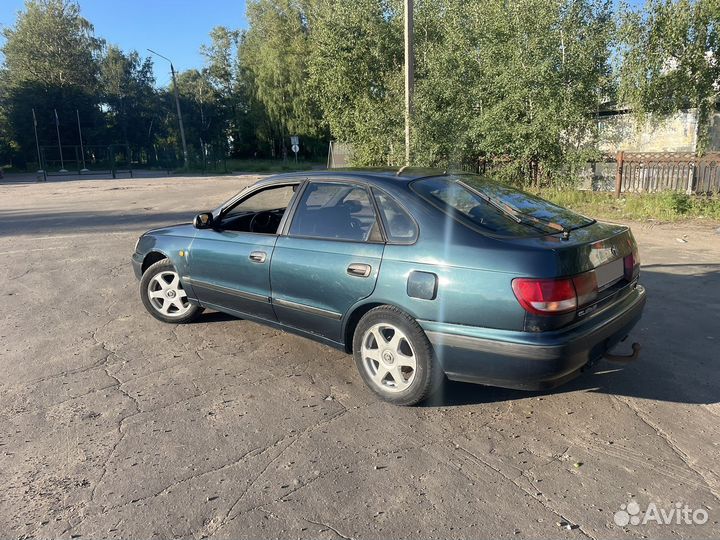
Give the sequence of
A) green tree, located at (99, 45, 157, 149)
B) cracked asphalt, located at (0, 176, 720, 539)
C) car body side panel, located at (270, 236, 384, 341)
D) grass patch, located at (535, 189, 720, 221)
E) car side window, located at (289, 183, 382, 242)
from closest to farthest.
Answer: cracked asphalt, located at (0, 176, 720, 539), car body side panel, located at (270, 236, 384, 341), car side window, located at (289, 183, 382, 242), grass patch, located at (535, 189, 720, 221), green tree, located at (99, 45, 157, 149)

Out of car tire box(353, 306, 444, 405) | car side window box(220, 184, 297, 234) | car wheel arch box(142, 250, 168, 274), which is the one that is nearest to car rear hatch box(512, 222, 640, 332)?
car tire box(353, 306, 444, 405)

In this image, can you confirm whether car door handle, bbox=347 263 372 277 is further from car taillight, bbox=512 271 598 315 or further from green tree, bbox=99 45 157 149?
green tree, bbox=99 45 157 149

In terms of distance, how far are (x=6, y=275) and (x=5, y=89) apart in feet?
184

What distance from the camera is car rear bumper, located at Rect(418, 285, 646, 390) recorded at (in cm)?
293

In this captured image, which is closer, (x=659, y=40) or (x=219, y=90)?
(x=659, y=40)

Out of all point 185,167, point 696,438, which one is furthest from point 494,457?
point 185,167

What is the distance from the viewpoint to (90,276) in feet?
24.1

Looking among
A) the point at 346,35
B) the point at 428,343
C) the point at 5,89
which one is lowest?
the point at 428,343

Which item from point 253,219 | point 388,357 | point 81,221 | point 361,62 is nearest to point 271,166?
point 361,62

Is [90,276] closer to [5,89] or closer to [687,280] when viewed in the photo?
[687,280]

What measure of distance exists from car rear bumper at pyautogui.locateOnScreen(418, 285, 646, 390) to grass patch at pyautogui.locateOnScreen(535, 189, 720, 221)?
32.3ft

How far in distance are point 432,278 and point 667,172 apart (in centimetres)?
1234

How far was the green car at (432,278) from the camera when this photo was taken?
296 centimetres

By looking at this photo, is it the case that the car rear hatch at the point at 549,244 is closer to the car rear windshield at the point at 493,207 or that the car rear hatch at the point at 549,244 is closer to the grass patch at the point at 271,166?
the car rear windshield at the point at 493,207
